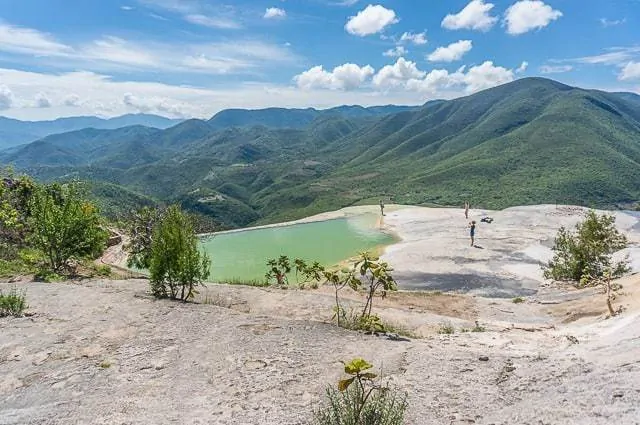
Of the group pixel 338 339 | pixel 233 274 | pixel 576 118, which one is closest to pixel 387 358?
pixel 338 339

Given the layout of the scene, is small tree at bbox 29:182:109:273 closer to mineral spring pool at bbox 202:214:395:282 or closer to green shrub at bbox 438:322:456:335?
mineral spring pool at bbox 202:214:395:282

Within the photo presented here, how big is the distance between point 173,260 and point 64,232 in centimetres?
649

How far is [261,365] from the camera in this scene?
340 inches

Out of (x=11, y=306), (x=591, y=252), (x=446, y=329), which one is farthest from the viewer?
(x=591, y=252)

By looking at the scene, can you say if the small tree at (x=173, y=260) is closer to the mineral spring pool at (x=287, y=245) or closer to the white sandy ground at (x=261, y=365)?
the white sandy ground at (x=261, y=365)

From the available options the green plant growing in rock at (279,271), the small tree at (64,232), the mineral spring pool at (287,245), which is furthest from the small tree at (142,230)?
the small tree at (64,232)

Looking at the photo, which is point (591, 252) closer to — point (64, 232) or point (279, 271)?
point (279, 271)

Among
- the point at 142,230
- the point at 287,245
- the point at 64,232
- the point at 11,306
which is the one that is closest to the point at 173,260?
the point at 11,306

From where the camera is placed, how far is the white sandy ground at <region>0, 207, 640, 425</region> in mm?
6699

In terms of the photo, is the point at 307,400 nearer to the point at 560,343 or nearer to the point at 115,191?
the point at 560,343

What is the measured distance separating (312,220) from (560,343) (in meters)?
54.8

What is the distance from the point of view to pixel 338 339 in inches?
395

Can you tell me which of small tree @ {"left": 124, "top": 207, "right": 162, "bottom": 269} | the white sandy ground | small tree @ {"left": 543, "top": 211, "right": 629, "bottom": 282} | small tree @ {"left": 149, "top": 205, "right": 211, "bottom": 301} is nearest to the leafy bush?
the white sandy ground

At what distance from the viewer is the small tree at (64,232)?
16.3 m
